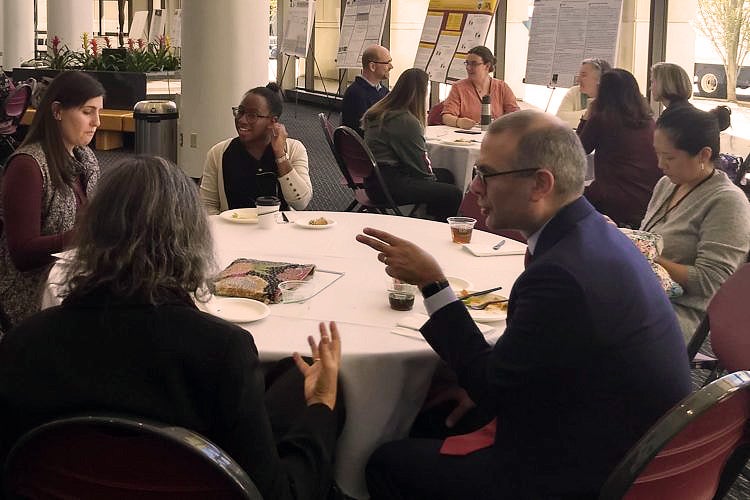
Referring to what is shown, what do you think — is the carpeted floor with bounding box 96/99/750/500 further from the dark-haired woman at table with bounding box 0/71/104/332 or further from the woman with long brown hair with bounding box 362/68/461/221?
the woman with long brown hair with bounding box 362/68/461/221

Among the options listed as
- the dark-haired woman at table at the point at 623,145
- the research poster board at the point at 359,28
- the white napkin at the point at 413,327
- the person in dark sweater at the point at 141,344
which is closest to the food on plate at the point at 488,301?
the white napkin at the point at 413,327

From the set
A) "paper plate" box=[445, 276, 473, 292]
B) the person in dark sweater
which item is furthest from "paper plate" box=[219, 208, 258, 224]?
the person in dark sweater

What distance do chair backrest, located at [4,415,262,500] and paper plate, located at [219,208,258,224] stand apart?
1882 mm

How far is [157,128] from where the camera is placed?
8.26 meters

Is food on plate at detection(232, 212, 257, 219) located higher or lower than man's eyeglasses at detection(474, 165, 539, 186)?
lower

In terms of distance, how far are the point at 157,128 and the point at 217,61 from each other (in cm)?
109

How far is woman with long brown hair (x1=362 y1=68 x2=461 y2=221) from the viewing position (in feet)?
18.3

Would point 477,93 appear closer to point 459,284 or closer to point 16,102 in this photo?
point 16,102

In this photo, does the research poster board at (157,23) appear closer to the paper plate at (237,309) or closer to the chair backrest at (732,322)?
the paper plate at (237,309)

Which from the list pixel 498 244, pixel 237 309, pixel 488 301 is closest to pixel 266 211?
pixel 498 244

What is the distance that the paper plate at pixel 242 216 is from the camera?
10.9 feet

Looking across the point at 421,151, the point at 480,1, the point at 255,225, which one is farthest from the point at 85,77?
the point at 480,1

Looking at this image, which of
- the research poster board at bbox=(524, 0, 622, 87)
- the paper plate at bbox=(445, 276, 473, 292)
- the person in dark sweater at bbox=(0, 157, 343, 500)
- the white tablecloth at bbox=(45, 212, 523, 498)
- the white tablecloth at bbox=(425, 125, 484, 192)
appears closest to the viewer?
the person in dark sweater at bbox=(0, 157, 343, 500)

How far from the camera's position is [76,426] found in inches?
54.7
